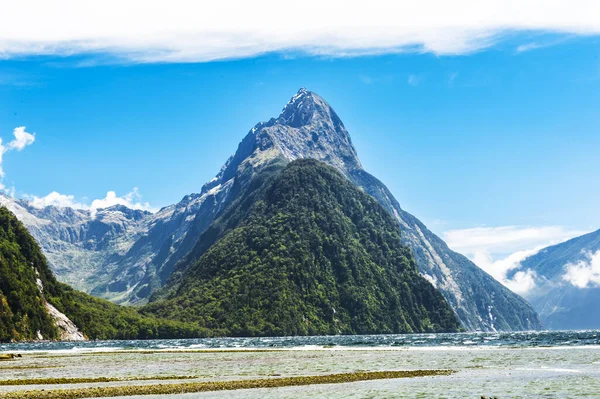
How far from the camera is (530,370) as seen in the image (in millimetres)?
89062

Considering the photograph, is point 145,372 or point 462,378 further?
point 145,372

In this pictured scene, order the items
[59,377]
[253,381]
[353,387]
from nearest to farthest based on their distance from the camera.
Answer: [353,387]
[253,381]
[59,377]

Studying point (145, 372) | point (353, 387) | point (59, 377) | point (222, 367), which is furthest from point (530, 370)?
point (59, 377)

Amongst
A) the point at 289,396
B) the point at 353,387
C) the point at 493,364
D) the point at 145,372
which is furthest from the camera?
the point at 493,364

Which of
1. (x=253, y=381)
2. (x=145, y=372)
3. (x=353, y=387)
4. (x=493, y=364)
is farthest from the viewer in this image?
(x=493, y=364)

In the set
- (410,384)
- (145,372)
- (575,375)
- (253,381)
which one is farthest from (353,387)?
(145,372)

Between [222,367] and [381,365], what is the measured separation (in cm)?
2488

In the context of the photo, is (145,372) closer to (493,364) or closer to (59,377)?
(59,377)

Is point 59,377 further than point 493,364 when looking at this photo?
No

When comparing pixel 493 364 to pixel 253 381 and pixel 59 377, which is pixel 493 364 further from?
pixel 59 377

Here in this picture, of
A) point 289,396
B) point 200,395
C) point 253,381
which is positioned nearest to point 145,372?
point 253,381

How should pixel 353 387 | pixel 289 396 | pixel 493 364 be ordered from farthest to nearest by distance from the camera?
1. pixel 493 364
2. pixel 353 387
3. pixel 289 396

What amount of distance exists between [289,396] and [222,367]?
4403cm

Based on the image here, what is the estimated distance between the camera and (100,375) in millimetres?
88812
